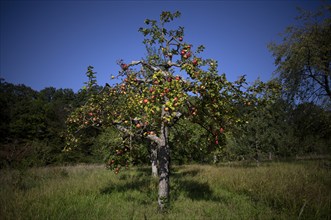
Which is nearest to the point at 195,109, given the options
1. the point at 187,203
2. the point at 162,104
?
the point at 162,104

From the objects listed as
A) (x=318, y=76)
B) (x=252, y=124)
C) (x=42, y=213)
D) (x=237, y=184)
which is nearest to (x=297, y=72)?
(x=318, y=76)

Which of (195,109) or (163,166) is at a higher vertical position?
(195,109)

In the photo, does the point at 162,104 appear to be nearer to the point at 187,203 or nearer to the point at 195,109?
the point at 195,109

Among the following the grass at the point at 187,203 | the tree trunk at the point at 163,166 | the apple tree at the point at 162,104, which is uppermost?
the apple tree at the point at 162,104

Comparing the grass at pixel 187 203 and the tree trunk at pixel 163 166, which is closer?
the grass at pixel 187 203

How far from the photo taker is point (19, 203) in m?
5.69

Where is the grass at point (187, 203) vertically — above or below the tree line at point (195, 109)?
below

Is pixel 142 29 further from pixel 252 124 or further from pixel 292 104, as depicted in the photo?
pixel 252 124

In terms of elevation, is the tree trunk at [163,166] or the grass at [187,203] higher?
the tree trunk at [163,166]

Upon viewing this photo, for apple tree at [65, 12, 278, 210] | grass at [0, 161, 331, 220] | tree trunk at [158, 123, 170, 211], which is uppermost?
apple tree at [65, 12, 278, 210]

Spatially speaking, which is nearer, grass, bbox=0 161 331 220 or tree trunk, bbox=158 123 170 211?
grass, bbox=0 161 331 220

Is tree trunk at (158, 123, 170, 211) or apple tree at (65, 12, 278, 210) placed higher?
apple tree at (65, 12, 278, 210)

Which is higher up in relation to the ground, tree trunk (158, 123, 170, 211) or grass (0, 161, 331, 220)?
tree trunk (158, 123, 170, 211)

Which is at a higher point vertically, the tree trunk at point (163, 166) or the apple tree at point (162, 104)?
the apple tree at point (162, 104)
